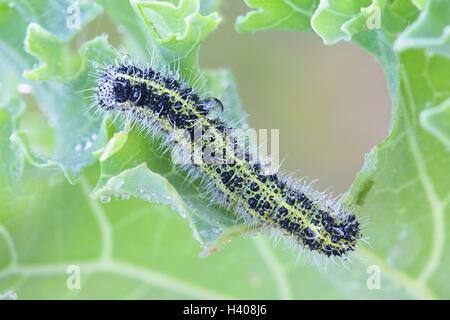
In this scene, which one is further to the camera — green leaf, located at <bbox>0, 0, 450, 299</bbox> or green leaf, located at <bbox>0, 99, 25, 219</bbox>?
green leaf, located at <bbox>0, 99, 25, 219</bbox>

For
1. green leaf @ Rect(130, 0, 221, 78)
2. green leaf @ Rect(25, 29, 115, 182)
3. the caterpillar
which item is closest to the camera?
green leaf @ Rect(130, 0, 221, 78)

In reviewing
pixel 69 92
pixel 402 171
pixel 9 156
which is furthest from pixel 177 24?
pixel 402 171

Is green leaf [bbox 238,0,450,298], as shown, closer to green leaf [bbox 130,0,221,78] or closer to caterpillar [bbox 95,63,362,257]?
caterpillar [bbox 95,63,362,257]

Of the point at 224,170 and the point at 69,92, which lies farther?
the point at 69,92

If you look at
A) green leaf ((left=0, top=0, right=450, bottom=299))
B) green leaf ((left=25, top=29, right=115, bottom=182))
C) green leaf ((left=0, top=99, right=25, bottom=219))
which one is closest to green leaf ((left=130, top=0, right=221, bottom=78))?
green leaf ((left=0, top=0, right=450, bottom=299))

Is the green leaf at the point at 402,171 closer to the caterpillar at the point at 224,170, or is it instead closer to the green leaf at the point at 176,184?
the green leaf at the point at 176,184

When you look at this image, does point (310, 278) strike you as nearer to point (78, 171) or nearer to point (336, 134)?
point (78, 171)

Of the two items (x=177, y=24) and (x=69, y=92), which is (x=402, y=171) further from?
(x=69, y=92)

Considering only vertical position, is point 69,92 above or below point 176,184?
above
